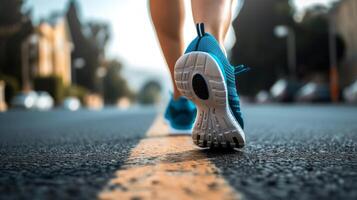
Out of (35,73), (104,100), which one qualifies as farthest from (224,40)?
(104,100)

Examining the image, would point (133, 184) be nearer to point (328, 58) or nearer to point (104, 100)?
point (328, 58)

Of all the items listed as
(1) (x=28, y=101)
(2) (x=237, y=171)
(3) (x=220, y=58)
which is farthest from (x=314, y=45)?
(2) (x=237, y=171)

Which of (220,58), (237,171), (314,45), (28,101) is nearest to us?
(237,171)

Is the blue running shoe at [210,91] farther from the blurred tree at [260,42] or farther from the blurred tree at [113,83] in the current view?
the blurred tree at [113,83]

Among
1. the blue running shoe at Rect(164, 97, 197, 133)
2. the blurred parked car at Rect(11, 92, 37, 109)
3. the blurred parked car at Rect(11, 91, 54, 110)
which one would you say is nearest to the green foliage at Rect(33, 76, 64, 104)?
the blurred parked car at Rect(11, 91, 54, 110)

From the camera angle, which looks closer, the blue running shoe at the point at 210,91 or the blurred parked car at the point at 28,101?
the blue running shoe at the point at 210,91

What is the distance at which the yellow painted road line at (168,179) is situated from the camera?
3.76 feet

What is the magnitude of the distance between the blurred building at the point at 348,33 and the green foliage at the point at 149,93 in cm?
6892

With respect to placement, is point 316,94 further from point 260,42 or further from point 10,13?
point 10,13

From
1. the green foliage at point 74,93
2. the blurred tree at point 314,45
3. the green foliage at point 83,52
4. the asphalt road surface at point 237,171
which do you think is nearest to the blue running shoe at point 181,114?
the asphalt road surface at point 237,171

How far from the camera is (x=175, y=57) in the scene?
112 inches

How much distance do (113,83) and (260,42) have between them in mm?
32597

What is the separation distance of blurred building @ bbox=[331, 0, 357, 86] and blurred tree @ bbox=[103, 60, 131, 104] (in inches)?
1455

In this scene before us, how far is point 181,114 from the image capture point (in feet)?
9.30
